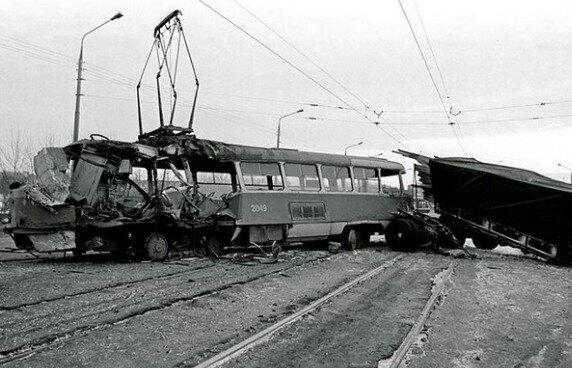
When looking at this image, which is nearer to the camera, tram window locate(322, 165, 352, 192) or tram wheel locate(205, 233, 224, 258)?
tram wheel locate(205, 233, 224, 258)

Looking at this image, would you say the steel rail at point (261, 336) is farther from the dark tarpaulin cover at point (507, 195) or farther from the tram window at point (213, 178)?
the dark tarpaulin cover at point (507, 195)

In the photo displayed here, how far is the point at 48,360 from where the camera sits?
4.08m

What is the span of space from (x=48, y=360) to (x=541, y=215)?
1178 centimetres

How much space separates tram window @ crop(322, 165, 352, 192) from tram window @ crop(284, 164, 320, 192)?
1.22 ft

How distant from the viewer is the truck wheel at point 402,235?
14.1 metres

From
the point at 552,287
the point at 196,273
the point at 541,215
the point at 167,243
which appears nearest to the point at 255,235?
the point at 167,243

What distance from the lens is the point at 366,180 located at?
593 inches

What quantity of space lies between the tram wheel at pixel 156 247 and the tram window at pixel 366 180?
647 centimetres

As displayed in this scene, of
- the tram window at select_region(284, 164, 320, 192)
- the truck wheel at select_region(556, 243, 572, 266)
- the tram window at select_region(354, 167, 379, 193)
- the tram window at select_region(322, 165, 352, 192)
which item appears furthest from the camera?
the tram window at select_region(354, 167, 379, 193)

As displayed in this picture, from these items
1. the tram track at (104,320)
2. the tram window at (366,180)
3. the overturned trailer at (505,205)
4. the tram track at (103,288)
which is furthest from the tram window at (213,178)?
the overturned trailer at (505,205)

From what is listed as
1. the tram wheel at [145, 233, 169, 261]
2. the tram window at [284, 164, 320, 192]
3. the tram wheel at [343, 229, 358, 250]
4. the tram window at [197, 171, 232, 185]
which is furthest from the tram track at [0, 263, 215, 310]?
the tram wheel at [343, 229, 358, 250]

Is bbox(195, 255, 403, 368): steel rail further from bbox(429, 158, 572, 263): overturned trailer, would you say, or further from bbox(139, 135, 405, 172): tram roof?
bbox(429, 158, 572, 263): overturned trailer

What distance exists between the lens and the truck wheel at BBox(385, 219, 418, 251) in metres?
14.1

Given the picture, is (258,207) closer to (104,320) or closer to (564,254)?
(104,320)
